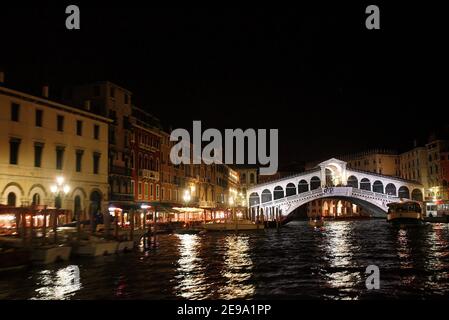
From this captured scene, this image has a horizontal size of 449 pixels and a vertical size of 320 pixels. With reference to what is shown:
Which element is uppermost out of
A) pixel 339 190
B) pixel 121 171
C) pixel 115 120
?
pixel 115 120

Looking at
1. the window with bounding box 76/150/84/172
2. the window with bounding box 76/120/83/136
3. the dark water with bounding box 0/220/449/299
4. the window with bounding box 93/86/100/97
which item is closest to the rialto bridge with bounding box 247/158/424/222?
the window with bounding box 93/86/100/97

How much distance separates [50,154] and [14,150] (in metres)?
2.50

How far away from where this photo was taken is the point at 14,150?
2511 cm

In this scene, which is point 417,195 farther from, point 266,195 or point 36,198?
point 36,198

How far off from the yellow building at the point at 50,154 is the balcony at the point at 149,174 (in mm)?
4929

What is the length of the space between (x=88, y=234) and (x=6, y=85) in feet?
30.8

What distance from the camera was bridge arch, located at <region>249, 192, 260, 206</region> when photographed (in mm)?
74219

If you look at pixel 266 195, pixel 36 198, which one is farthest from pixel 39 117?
pixel 266 195

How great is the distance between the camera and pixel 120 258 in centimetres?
1927
